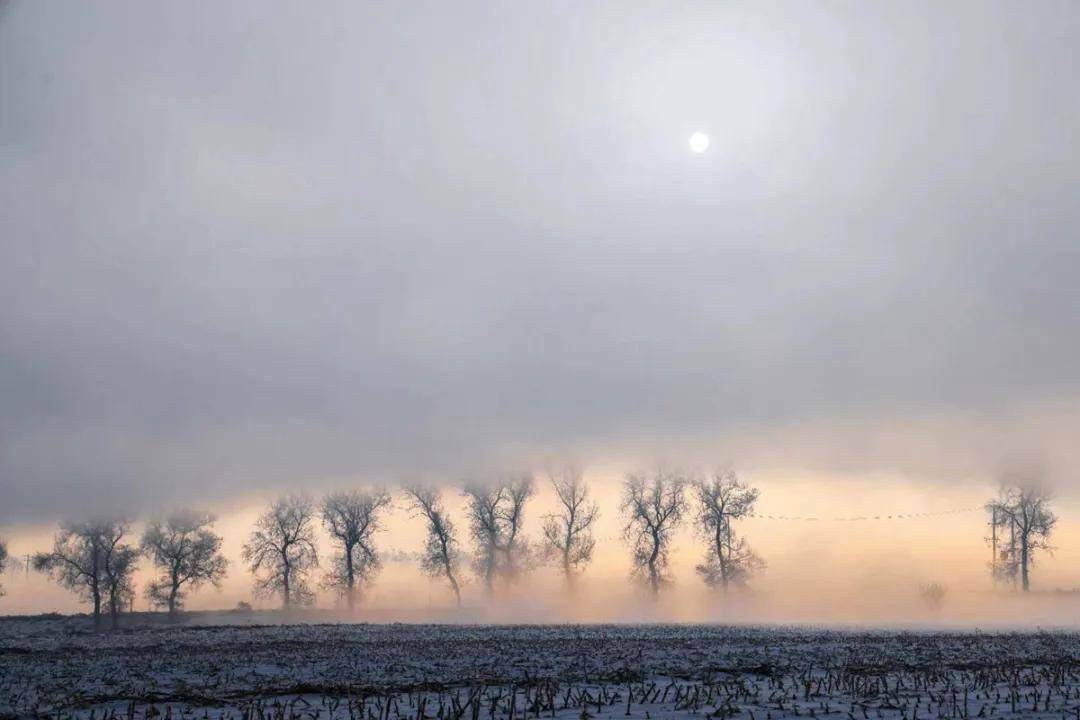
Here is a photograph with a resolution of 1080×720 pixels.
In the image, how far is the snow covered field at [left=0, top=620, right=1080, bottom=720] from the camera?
51.7 ft

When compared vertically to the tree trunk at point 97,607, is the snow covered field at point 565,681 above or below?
above

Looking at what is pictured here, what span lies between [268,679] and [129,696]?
4.72 metres

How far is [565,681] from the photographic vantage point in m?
21.0

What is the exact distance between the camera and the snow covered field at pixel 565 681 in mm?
15758

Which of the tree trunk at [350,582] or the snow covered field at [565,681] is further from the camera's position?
the tree trunk at [350,582]

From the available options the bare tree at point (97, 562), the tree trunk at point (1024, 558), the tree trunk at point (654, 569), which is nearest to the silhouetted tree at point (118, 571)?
the bare tree at point (97, 562)

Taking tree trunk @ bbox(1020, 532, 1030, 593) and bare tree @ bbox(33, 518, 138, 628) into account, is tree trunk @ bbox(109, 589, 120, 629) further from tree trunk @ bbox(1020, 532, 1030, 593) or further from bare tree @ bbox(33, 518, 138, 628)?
tree trunk @ bbox(1020, 532, 1030, 593)

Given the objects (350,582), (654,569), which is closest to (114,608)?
(350,582)

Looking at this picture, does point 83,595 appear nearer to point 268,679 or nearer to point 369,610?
point 369,610

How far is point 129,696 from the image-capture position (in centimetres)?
1920

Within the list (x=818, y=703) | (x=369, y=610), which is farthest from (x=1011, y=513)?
(x=818, y=703)

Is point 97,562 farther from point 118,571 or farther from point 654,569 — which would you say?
point 654,569

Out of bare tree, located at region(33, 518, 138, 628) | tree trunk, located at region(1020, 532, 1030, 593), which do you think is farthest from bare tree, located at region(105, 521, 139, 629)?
tree trunk, located at region(1020, 532, 1030, 593)

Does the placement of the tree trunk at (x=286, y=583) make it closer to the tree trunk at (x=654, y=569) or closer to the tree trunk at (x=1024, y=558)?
the tree trunk at (x=654, y=569)
